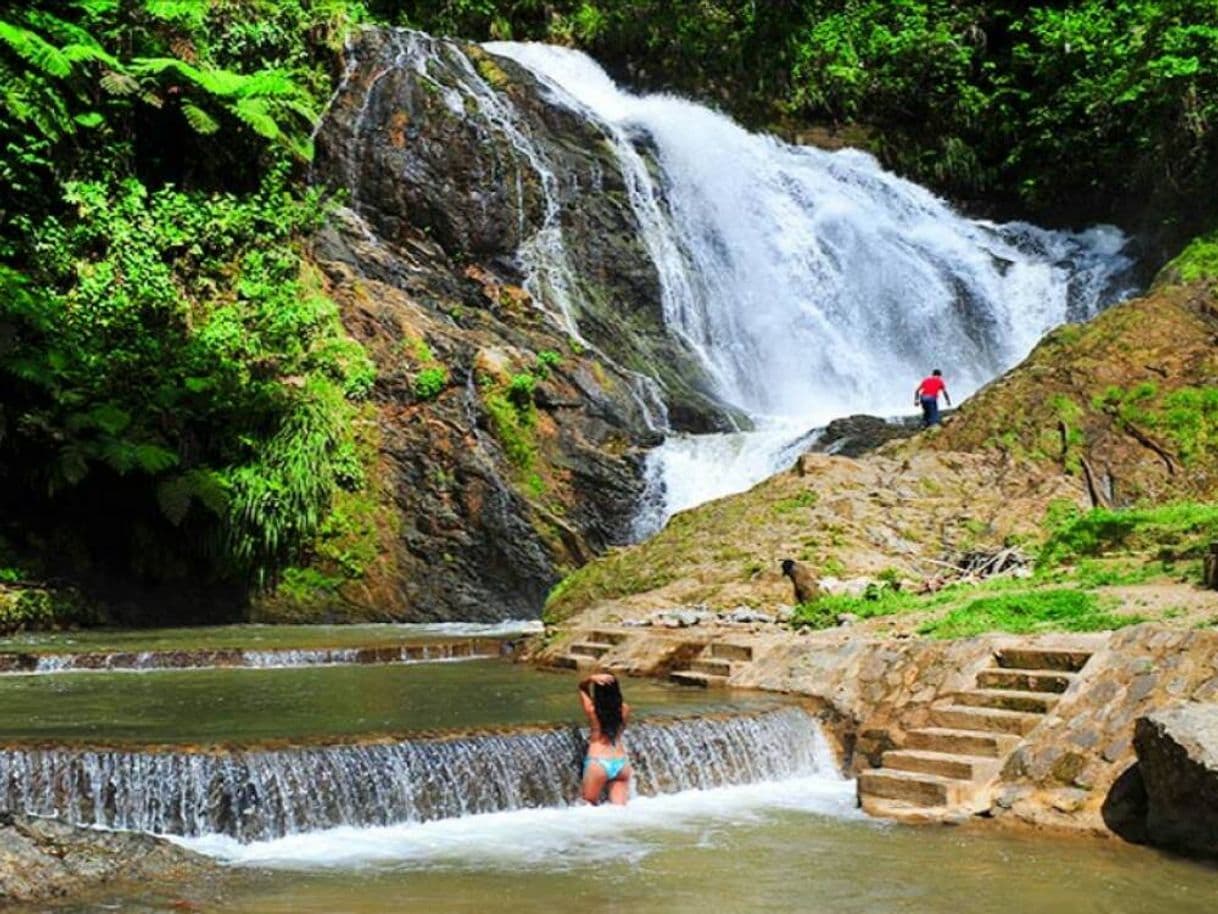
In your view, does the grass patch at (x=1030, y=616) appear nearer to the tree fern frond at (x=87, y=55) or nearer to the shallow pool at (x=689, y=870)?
the shallow pool at (x=689, y=870)

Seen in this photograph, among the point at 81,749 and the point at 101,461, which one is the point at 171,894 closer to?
the point at 81,749

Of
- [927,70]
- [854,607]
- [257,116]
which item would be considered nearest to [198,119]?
[257,116]

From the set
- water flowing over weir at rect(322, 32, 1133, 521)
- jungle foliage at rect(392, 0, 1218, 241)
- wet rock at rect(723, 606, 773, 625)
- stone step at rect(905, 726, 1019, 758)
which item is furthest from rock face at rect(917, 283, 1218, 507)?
jungle foliage at rect(392, 0, 1218, 241)

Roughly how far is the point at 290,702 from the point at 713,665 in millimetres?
3721

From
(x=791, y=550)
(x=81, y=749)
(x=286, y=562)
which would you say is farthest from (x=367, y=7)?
(x=81, y=749)

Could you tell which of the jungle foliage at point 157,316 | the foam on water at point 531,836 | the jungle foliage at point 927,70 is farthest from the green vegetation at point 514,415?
the jungle foliage at point 927,70

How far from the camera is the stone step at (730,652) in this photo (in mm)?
11555

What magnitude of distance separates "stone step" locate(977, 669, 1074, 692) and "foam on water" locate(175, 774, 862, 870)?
4.16 feet

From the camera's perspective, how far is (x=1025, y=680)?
9.02 metres

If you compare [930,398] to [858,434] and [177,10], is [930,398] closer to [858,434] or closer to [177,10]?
[858,434]

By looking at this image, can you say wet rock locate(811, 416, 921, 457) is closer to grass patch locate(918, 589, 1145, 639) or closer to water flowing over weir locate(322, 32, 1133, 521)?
water flowing over weir locate(322, 32, 1133, 521)

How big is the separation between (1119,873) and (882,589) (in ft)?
21.2

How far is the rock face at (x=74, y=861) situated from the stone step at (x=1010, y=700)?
5170 millimetres

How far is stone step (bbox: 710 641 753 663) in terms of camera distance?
37.9ft
